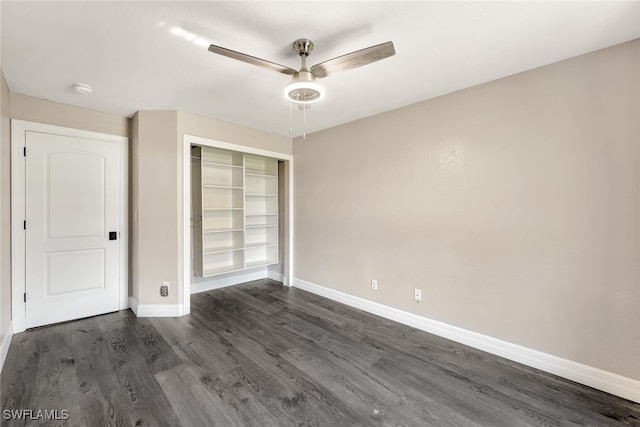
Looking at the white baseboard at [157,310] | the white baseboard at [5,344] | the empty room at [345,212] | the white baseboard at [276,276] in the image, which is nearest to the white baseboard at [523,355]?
the empty room at [345,212]

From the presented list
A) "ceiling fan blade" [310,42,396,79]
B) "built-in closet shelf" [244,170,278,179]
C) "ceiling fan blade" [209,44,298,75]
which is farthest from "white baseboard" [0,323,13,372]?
"ceiling fan blade" [310,42,396,79]

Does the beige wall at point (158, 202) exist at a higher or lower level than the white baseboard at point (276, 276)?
higher

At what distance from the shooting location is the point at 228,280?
14.7ft

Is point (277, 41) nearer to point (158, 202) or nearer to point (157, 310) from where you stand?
point (158, 202)

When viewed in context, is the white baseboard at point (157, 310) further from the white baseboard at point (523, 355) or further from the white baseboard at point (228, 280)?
the white baseboard at point (523, 355)

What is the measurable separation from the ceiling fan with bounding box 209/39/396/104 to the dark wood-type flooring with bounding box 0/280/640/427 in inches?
84.5

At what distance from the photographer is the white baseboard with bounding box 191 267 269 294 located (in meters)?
4.16

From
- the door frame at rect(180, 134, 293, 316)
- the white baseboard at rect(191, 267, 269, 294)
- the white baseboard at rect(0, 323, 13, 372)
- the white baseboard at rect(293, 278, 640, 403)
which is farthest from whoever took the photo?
the white baseboard at rect(191, 267, 269, 294)

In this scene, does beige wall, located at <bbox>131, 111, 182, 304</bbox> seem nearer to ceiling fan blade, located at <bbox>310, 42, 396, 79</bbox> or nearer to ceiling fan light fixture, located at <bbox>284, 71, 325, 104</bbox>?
ceiling fan light fixture, located at <bbox>284, 71, 325, 104</bbox>

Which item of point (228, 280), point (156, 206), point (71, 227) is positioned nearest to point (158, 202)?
point (156, 206)

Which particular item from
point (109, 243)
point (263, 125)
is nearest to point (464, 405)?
point (263, 125)

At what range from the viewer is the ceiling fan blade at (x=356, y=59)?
59.7 inches

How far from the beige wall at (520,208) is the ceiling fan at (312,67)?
1489 millimetres

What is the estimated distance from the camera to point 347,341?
8.84 feet
